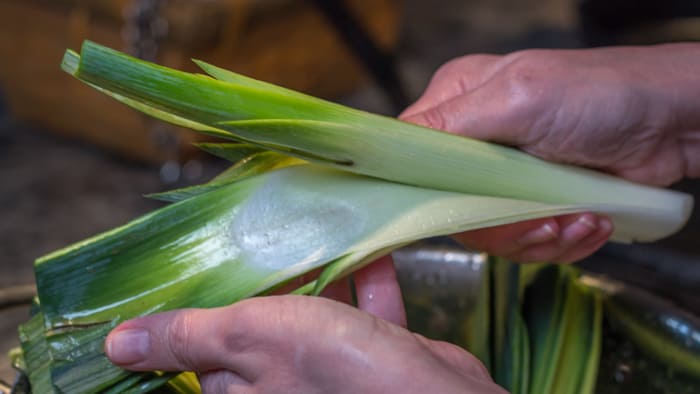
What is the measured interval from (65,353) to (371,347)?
0.94 ft

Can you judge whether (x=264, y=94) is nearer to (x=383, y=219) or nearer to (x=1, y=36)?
(x=383, y=219)

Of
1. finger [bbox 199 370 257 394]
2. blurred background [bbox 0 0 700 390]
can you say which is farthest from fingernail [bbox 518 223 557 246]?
blurred background [bbox 0 0 700 390]

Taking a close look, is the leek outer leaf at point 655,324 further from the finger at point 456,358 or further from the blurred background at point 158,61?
the blurred background at point 158,61

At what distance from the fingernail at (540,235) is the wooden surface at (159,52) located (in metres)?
1.20

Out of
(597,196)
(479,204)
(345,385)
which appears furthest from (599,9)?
(345,385)

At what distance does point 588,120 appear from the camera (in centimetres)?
90

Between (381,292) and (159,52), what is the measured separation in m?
1.54

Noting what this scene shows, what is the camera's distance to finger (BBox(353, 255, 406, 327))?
77 centimetres

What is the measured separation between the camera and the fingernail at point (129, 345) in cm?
66

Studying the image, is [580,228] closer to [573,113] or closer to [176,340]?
[573,113]

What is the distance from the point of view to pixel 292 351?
64 cm

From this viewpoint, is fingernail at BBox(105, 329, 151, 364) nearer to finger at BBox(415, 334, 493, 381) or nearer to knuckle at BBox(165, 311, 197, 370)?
knuckle at BBox(165, 311, 197, 370)

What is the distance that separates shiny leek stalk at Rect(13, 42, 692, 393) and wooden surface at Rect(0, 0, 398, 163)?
1304 mm

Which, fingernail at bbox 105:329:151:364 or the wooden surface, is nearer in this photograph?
fingernail at bbox 105:329:151:364
